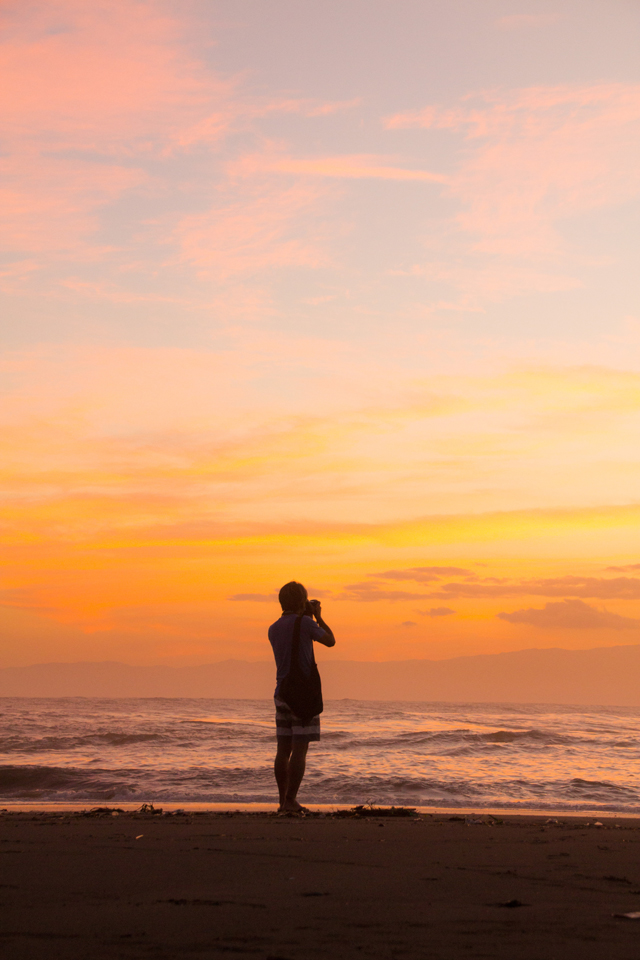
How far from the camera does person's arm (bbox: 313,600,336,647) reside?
6.30 meters

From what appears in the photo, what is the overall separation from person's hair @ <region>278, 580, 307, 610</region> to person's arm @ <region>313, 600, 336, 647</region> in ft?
0.45

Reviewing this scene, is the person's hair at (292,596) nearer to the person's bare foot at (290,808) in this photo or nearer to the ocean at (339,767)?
the person's bare foot at (290,808)

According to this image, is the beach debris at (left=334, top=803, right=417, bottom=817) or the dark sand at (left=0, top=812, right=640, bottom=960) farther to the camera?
the beach debris at (left=334, top=803, right=417, bottom=817)

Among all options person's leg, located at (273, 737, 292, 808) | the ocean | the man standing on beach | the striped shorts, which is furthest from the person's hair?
the ocean

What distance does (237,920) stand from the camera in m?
2.53

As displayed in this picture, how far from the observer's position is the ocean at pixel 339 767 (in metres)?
8.69

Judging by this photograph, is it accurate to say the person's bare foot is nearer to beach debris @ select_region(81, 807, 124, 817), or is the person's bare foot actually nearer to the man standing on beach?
the man standing on beach

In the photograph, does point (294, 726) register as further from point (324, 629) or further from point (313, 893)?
point (313, 893)

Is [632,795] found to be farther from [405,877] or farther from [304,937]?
[304,937]

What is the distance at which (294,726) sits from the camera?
614 centimetres

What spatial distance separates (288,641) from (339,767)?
5.31m

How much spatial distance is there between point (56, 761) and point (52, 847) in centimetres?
838

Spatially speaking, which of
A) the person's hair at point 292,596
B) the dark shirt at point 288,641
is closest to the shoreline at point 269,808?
the dark shirt at point 288,641

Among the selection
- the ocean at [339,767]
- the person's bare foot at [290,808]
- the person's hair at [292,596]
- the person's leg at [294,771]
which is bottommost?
the ocean at [339,767]
